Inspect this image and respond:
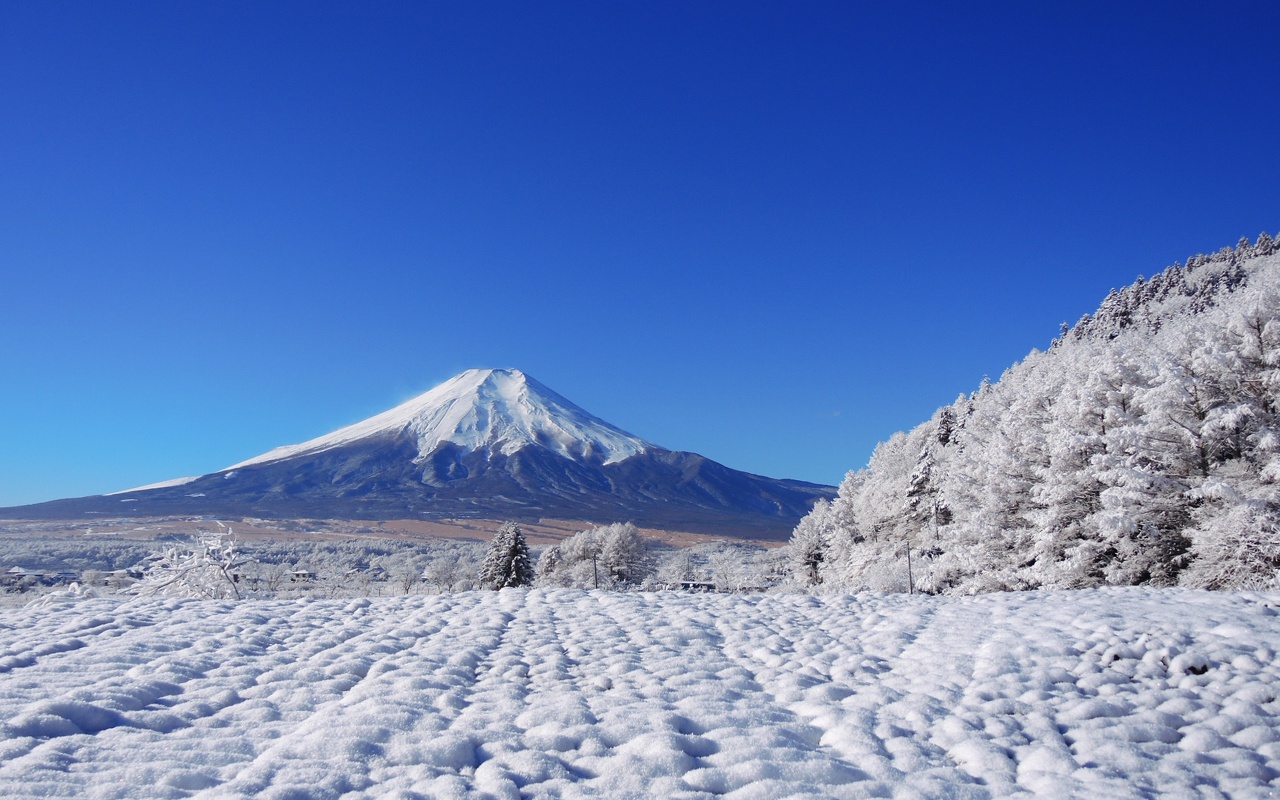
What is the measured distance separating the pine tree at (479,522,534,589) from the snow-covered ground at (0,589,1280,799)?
29066 mm

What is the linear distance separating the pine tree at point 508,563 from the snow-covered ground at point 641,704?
95.4ft

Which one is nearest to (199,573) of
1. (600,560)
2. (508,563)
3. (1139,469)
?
(508,563)

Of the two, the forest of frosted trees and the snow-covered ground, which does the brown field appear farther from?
the snow-covered ground

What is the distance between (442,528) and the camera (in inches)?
4929

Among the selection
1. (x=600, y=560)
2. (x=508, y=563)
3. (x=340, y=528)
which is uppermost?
(x=508, y=563)

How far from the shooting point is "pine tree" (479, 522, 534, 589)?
38875mm

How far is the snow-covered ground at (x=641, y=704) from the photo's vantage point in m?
4.51

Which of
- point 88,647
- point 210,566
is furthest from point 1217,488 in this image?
point 210,566

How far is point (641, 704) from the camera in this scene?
6121 mm

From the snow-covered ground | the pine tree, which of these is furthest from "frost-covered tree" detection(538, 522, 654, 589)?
the snow-covered ground

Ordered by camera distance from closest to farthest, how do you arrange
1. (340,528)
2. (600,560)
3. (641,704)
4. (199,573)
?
(641,704)
(199,573)
(600,560)
(340,528)

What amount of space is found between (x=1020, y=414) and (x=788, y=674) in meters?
19.0

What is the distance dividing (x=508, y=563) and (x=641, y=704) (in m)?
34.6

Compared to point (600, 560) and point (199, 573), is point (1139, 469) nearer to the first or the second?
point (199, 573)
